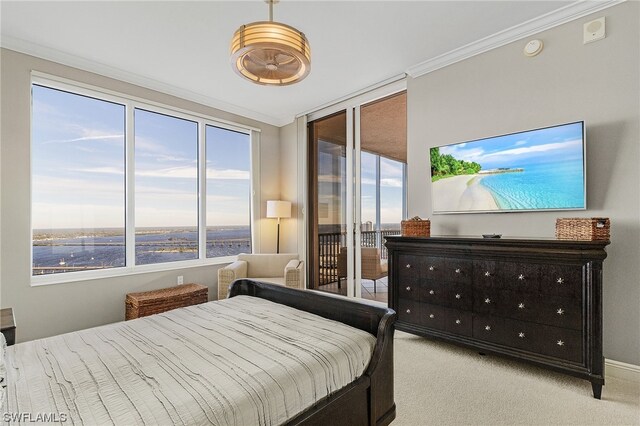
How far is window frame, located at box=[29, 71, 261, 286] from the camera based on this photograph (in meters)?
3.13

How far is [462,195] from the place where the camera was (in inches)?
117

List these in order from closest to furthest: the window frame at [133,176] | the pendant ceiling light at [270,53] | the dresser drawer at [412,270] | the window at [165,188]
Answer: the pendant ceiling light at [270,53]
the dresser drawer at [412,270]
the window frame at [133,176]
the window at [165,188]

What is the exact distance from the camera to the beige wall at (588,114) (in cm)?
222

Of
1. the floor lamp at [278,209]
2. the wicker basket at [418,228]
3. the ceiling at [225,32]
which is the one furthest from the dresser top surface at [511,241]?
the floor lamp at [278,209]

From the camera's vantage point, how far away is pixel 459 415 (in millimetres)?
1833

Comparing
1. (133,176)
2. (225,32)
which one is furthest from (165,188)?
(225,32)

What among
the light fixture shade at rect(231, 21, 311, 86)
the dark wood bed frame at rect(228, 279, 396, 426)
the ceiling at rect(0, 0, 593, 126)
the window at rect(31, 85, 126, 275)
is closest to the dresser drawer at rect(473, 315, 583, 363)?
the dark wood bed frame at rect(228, 279, 396, 426)

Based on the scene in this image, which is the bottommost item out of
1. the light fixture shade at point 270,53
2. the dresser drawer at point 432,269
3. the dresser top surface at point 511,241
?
the dresser drawer at point 432,269

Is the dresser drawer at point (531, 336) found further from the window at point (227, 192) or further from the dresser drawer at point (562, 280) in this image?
the window at point (227, 192)

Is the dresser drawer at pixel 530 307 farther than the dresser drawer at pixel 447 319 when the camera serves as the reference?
No

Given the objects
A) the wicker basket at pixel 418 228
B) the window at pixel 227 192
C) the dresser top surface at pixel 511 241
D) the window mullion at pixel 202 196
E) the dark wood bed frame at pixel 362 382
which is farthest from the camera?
the window at pixel 227 192

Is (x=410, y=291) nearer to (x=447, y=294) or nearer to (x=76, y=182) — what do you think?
(x=447, y=294)

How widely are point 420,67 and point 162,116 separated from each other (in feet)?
10.7

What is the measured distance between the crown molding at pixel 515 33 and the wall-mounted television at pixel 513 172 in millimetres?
901
